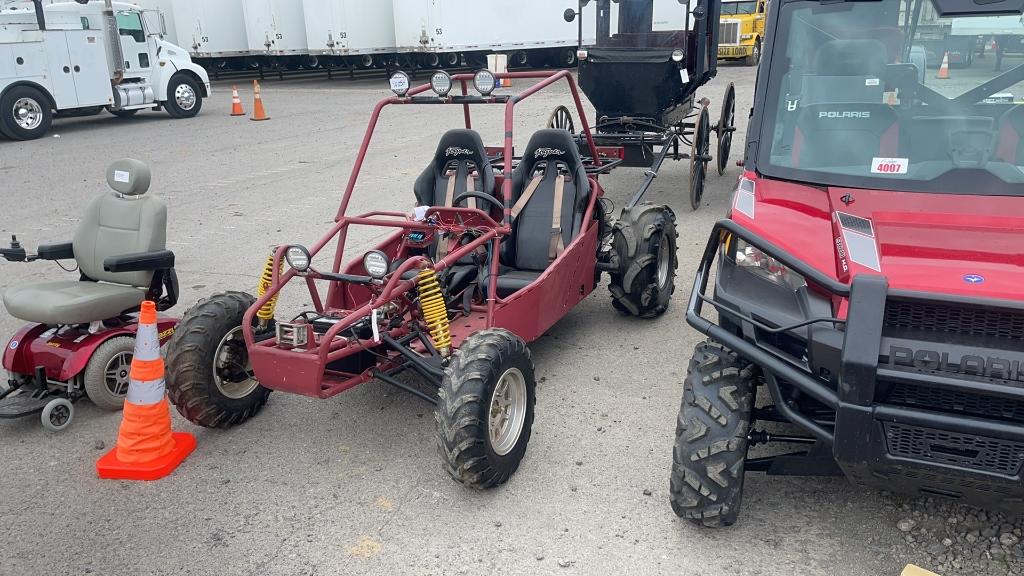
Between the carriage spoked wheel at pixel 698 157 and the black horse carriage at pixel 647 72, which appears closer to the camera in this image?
the carriage spoked wheel at pixel 698 157

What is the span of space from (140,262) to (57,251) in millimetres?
855

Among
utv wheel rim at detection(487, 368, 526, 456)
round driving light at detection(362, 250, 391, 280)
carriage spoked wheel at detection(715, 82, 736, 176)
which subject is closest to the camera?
utv wheel rim at detection(487, 368, 526, 456)

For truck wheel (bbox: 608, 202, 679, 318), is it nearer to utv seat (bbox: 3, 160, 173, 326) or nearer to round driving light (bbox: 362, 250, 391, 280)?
round driving light (bbox: 362, 250, 391, 280)

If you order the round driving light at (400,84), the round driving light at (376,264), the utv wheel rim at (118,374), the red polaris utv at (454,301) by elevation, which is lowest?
the utv wheel rim at (118,374)

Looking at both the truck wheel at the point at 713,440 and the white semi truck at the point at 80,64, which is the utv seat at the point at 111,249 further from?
the white semi truck at the point at 80,64

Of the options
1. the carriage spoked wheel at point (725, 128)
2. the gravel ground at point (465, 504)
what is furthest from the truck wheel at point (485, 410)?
the carriage spoked wheel at point (725, 128)

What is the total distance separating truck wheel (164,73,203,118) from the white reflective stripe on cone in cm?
1494

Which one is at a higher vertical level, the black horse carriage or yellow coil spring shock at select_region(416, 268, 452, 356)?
the black horse carriage

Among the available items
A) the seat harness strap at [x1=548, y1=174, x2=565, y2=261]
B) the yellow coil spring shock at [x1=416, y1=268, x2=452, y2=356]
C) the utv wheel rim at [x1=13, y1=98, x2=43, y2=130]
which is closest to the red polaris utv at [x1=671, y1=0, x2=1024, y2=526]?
the yellow coil spring shock at [x1=416, y1=268, x2=452, y2=356]

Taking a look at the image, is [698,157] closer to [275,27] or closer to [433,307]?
[433,307]

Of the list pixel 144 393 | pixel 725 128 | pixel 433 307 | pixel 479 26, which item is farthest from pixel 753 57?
pixel 144 393

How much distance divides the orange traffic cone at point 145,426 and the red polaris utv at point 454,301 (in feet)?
0.35

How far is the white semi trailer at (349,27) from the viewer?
22297mm

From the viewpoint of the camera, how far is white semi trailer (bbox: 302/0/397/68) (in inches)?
878
